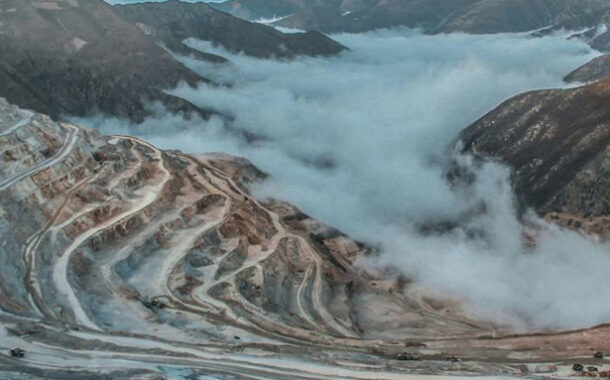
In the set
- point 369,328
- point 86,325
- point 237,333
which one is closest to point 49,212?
point 86,325

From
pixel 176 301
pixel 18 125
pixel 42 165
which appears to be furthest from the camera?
pixel 18 125

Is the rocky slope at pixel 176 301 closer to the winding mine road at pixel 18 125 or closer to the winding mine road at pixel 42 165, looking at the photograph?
the winding mine road at pixel 42 165

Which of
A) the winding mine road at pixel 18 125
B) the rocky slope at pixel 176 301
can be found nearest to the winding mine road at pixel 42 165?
the rocky slope at pixel 176 301

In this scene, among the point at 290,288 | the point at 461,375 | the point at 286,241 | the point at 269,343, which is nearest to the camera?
the point at 461,375

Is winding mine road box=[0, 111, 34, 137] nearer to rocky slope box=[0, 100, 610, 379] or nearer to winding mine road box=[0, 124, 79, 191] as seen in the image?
rocky slope box=[0, 100, 610, 379]

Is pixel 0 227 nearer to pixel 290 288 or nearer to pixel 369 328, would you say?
pixel 290 288

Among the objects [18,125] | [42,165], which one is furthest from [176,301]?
[18,125]

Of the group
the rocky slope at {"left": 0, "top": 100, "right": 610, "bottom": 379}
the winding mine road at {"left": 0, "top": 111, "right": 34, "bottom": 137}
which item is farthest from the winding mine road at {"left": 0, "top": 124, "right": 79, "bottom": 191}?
the winding mine road at {"left": 0, "top": 111, "right": 34, "bottom": 137}

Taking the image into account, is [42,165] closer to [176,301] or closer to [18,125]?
[18,125]
